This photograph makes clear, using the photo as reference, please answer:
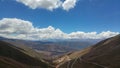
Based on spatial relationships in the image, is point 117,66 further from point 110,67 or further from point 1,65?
point 1,65

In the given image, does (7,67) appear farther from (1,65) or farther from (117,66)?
(117,66)

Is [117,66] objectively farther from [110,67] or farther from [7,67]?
[7,67]

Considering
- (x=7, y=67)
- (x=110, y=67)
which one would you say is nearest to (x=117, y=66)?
(x=110, y=67)

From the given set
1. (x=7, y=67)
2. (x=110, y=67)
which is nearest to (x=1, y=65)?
(x=7, y=67)
